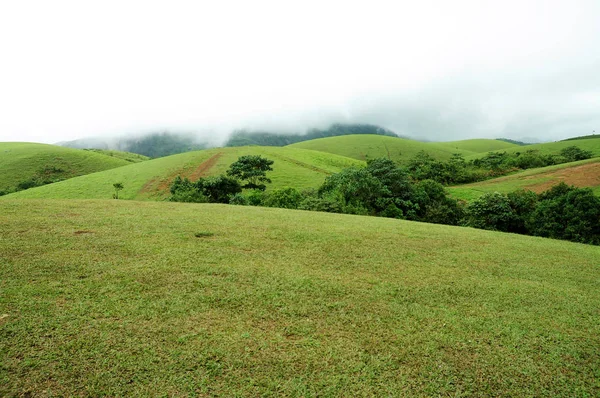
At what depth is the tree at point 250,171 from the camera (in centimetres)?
4738

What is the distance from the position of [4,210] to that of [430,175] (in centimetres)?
7115

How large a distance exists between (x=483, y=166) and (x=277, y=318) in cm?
9098

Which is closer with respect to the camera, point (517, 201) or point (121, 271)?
point (121, 271)

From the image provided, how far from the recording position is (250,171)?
156ft

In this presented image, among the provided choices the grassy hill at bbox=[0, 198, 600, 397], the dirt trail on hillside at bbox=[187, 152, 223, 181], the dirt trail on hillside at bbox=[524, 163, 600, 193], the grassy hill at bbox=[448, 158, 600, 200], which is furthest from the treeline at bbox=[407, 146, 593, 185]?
the grassy hill at bbox=[0, 198, 600, 397]

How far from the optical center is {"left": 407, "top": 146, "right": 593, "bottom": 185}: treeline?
6856 cm

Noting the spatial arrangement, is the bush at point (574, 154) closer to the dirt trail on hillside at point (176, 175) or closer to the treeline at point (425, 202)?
the treeline at point (425, 202)

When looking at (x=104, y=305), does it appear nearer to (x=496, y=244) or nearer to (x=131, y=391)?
(x=131, y=391)

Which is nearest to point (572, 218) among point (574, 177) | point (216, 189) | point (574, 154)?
point (216, 189)

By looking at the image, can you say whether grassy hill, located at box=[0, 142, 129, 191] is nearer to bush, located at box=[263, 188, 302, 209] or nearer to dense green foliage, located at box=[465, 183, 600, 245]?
bush, located at box=[263, 188, 302, 209]

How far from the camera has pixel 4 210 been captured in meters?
12.4

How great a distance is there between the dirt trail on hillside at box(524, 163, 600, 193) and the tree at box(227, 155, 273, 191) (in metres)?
42.7

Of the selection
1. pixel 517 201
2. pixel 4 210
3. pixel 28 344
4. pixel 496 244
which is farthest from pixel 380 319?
pixel 517 201

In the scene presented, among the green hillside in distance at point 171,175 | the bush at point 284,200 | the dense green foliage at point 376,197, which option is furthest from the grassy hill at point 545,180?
the bush at point 284,200
